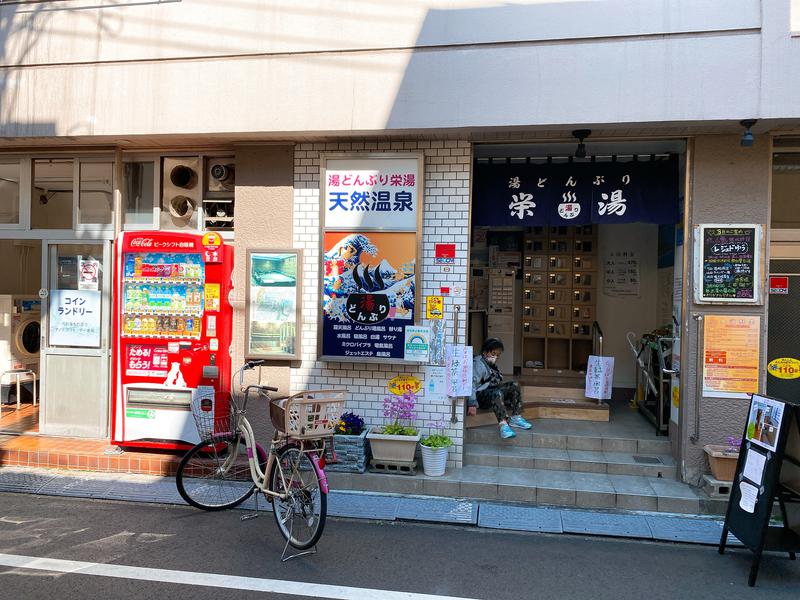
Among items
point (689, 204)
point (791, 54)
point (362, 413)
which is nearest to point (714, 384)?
point (689, 204)

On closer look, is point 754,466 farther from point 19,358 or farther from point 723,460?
point 19,358

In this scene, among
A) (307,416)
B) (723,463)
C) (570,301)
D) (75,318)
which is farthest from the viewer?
(570,301)

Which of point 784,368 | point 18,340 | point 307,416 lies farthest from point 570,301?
point 18,340

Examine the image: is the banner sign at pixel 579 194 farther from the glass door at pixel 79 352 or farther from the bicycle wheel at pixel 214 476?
the glass door at pixel 79 352

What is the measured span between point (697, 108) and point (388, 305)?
3845mm

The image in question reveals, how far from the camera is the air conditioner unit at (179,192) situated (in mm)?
7531

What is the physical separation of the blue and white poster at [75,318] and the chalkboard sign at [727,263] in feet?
23.9

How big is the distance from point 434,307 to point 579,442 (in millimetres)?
2448

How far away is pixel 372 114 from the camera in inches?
251

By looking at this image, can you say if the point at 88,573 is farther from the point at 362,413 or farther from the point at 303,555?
the point at 362,413

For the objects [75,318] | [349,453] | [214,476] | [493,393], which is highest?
[75,318]

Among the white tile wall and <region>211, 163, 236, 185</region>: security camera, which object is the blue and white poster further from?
the white tile wall

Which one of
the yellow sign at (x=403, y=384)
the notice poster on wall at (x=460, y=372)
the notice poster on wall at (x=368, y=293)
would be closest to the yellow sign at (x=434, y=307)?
the notice poster on wall at (x=368, y=293)

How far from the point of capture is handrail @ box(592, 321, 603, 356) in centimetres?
857
